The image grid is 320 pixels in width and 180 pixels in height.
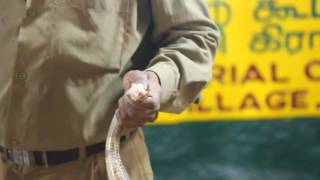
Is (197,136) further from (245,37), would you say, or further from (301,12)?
(301,12)

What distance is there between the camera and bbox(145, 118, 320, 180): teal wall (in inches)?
85.4

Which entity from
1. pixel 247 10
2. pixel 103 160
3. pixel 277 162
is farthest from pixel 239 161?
pixel 103 160

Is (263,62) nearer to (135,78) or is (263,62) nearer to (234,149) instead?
(234,149)

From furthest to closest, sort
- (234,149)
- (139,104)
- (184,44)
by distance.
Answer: (234,149) → (184,44) → (139,104)

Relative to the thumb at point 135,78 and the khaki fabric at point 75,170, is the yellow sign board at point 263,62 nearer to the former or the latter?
the khaki fabric at point 75,170

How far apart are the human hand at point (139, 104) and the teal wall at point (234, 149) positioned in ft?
4.06

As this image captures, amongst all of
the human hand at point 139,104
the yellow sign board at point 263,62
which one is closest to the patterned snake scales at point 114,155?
the human hand at point 139,104

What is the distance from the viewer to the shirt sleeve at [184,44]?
1053mm

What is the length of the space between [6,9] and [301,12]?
1236mm

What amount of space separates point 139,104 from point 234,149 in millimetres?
1384

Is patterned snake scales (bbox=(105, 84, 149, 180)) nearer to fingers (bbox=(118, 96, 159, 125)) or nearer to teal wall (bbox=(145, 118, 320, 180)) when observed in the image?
fingers (bbox=(118, 96, 159, 125))

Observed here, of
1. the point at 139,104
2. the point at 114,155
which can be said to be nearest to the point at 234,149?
the point at 114,155

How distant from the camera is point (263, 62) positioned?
2084 mm

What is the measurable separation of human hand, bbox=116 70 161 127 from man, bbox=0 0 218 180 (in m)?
0.09
